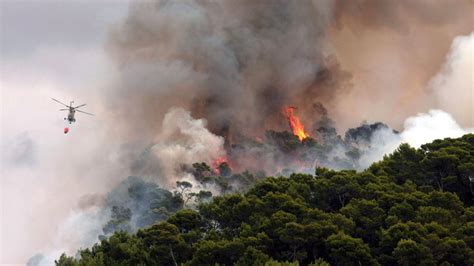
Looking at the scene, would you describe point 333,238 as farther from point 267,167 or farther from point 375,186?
point 267,167

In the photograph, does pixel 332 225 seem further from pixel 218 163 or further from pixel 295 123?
pixel 295 123

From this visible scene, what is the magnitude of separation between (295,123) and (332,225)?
11633 cm

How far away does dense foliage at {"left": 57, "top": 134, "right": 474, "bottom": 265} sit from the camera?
205 ft

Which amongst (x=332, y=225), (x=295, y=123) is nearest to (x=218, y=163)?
(x=295, y=123)

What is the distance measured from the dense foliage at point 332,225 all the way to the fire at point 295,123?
100 meters

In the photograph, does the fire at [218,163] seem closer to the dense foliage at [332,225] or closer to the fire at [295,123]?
the fire at [295,123]

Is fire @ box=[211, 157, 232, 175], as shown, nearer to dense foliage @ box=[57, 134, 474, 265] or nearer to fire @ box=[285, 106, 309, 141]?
fire @ box=[285, 106, 309, 141]

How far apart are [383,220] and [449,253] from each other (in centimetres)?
856

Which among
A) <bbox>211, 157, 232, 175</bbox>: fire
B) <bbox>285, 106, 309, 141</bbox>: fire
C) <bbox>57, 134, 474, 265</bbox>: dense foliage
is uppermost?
<bbox>285, 106, 309, 141</bbox>: fire

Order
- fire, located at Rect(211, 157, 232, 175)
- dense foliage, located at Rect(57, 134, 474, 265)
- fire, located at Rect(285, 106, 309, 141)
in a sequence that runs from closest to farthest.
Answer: dense foliage, located at Rect(57, 134, 474, 265) < fire, located at Rect(211, 157, 232, 175) < fire, located at Rect(285, 106, 309, 141)

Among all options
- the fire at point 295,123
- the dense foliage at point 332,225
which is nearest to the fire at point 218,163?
the fire at point 295,123

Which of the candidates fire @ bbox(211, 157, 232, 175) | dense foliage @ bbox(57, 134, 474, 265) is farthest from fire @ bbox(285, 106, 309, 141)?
dense foliage @ bbox(57, 134, 474, 265)

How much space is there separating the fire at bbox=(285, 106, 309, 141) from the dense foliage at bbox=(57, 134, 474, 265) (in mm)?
100414

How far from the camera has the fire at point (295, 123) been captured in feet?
593
